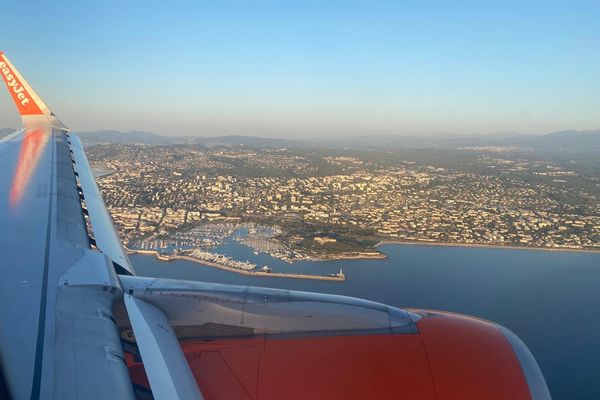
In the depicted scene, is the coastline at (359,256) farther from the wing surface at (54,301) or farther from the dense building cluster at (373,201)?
the wing surface at (54,301)

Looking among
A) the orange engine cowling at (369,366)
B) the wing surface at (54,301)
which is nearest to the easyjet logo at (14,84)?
the wing surface at (54,301)

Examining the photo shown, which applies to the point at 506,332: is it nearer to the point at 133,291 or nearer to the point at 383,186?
the point at 133,291

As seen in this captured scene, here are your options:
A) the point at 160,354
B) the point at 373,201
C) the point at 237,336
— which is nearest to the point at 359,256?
the point at 373,201

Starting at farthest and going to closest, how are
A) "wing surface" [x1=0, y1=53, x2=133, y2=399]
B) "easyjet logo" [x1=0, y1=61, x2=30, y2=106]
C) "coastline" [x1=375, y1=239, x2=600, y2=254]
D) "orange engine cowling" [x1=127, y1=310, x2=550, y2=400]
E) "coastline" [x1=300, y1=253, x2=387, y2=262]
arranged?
"coastline" [x1=375, y1=239, x2=600, y2=254]
"coastline" [x1=300, y1=253, x2=387, y2=262]
"easyjet logo" [x1=0, y1=61, x2=30, y2=106]
"orange engine cowling" [x1=127, y1=310, x2=550, y2=400]
"wing surface" [x1=0, y1=53, x2=133, y2=399]

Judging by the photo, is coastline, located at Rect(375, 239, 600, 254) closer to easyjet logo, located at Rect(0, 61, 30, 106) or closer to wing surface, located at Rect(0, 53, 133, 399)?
easyjet logo, located at Rect(0, 61, 30, 106)

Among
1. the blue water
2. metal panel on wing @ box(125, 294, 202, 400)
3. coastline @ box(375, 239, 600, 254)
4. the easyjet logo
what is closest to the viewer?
metal panel on wing @ box(125, 294, 202, 400)

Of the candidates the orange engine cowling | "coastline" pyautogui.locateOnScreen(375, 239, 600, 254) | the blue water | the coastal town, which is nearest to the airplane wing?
the orange engine cowling
